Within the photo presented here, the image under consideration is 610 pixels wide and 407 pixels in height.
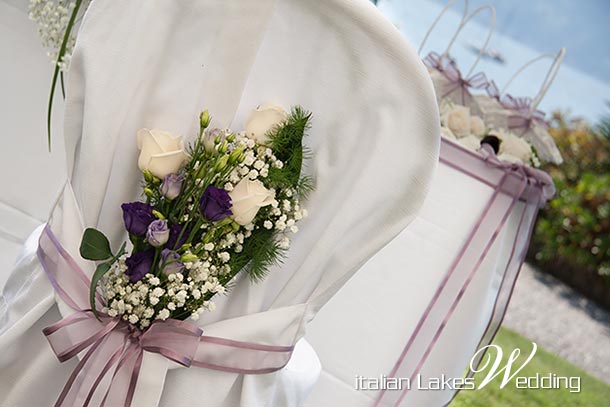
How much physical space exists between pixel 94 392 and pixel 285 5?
553 mm

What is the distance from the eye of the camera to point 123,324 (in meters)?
1.06

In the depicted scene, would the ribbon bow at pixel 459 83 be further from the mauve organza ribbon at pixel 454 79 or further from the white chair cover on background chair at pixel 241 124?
the white chair cover on background chair at pixel 241 124

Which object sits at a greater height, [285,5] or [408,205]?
[285,5]

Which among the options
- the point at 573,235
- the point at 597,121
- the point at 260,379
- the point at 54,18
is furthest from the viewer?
the point at 597,121

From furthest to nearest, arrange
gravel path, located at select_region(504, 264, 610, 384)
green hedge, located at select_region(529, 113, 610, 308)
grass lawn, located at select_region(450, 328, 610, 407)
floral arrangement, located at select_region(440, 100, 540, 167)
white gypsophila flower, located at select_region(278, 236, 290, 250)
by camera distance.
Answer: green hedge, located at select_region(529, 113, 610, 308) < gravel path, located at select_region(504, 264, 610, 384) < grass lawn, located at select_region(450, 328, 610, 407) < floral arrangement, located at select_region(440, 100, 540, 167) < white gypsophila flower, located at select_region(278, 236, 290, 250)

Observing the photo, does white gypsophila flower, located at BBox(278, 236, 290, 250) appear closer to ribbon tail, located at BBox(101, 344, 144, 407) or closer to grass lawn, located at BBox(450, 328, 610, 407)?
ribbon tail, located at BBox(101, 344, 144, 407)

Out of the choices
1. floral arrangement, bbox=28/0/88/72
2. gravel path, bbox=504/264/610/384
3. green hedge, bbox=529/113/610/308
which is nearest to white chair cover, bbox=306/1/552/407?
floral arrangement, bbox=28/0/88/72

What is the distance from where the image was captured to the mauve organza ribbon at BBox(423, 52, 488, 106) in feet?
7.30

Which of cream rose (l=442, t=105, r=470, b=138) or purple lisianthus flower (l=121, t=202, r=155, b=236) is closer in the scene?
purple lisianthus flower (l=121, t=202, r=155, b=236)

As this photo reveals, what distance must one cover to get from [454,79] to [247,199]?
1389 millimetres

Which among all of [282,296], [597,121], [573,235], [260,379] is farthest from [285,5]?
[597,121]

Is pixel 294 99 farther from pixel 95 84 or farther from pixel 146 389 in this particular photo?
pixel 146 389

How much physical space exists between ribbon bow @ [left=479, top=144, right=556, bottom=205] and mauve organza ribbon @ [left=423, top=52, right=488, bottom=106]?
0.58 feet

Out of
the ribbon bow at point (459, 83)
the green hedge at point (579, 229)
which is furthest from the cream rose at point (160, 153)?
the green hedge at point (579, 229)
